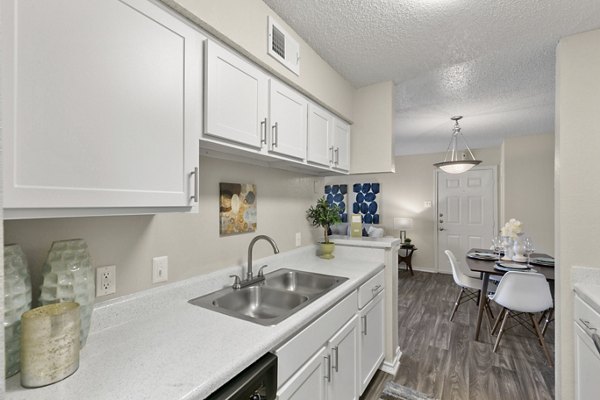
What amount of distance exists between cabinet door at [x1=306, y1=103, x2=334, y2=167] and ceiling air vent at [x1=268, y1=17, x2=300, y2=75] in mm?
301

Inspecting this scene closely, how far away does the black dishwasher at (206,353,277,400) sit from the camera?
818 millimetres

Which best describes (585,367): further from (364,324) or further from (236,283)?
(236,283)

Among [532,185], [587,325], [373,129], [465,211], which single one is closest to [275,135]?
[373,129]

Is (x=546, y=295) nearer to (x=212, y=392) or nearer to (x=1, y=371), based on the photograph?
(x=212, y=392)

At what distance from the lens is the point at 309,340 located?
48.0 inches

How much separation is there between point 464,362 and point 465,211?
355cm

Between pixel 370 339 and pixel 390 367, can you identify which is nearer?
pixel 370 339

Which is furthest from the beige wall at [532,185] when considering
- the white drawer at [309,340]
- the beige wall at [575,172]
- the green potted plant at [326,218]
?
the white drawer at [309,340]

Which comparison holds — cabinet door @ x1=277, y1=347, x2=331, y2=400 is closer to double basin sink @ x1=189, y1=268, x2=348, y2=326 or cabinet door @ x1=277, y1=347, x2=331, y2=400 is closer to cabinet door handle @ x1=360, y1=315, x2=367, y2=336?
double basin sink @ x1=189, y1=268, x2=348, y2=326

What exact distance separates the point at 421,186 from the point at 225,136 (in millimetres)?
5158

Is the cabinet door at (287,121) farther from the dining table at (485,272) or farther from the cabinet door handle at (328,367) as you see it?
the dining table at (485,272)

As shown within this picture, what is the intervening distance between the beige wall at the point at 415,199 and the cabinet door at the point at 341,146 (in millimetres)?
3029

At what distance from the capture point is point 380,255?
7.35ft

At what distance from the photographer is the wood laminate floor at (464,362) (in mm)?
2010
